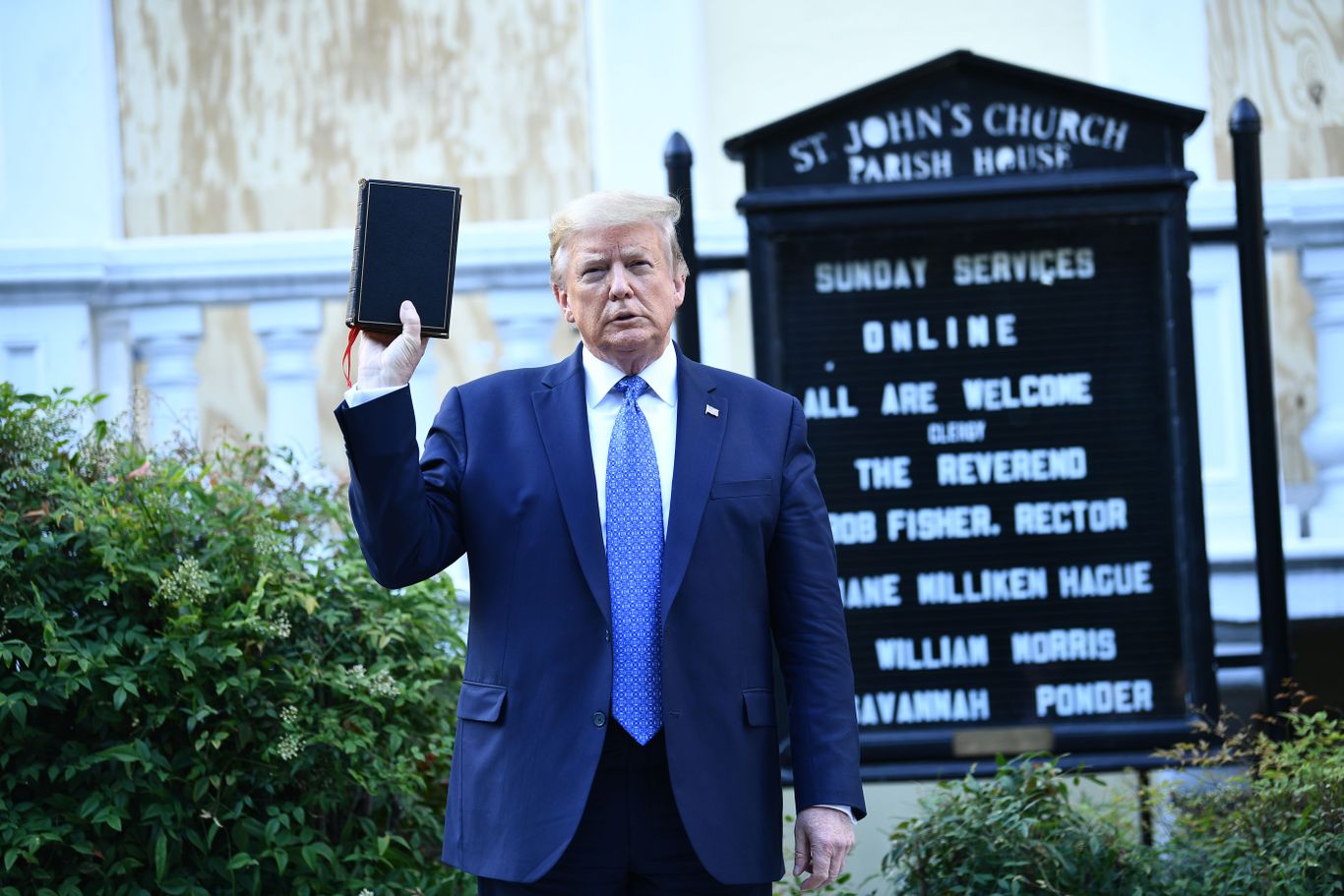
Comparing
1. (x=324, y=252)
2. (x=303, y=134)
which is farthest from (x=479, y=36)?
(x=324, y=252)

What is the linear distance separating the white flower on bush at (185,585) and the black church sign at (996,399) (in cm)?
152

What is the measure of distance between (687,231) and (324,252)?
Result: 1.38 meters

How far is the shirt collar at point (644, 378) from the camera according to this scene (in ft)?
8.60

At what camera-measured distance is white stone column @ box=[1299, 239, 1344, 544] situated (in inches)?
181

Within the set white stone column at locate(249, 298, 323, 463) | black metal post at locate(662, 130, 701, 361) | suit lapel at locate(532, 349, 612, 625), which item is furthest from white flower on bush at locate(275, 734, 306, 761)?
white stone column at locate(249, 298, 323, 463)

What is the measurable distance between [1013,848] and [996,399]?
1.18m

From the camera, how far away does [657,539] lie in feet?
8.19

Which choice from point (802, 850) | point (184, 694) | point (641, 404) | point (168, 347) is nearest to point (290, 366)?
point (168, 347)

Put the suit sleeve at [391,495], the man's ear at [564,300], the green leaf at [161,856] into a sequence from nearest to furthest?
the suit sleeve at [391,495] → the man's ear at [564,300] → the green leaf at [161,856]

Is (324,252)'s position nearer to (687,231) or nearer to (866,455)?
(687,231)

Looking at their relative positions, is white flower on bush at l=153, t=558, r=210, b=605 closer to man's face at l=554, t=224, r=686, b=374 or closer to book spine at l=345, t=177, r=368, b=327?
book spine at l=345, t=177, r=368, b=327

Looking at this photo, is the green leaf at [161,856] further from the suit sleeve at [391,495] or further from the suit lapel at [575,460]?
the suit lapel at [575,460]

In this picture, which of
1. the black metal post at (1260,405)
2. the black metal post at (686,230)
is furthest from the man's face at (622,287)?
the black metal post at (1260,405)

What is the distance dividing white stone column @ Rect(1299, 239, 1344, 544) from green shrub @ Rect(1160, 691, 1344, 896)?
1163 millimetres
